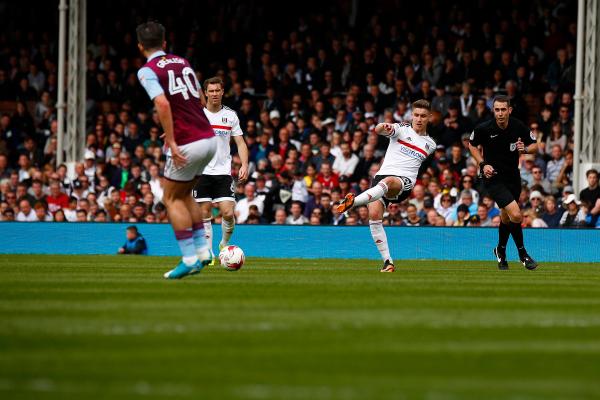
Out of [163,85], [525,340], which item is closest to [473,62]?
[163,85]

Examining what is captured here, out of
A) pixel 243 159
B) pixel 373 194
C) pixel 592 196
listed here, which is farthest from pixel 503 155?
pixel 592 196

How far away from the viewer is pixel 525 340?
23.3 feet

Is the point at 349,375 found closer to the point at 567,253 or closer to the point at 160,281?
the point at 160,281

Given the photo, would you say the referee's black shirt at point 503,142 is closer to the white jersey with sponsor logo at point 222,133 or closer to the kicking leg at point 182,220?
the white jersey with sponsor logo at point 222,133

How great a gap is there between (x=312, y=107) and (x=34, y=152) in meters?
6.77

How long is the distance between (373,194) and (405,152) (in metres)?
0.90

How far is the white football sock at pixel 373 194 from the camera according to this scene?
14.4 m

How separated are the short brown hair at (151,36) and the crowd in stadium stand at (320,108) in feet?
35.9

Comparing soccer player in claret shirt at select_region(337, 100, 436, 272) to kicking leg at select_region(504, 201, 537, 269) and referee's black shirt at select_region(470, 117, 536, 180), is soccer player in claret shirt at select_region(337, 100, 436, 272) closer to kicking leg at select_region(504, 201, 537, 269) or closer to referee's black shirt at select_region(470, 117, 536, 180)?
referee's black shirt at select_region(470, 117, 536, 180)

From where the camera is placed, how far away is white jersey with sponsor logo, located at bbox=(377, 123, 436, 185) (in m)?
15.1

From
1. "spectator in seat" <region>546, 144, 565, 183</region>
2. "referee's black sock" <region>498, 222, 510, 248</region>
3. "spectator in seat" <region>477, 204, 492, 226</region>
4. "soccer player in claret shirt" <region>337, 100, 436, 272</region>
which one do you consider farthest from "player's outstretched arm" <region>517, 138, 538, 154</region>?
"spectator in seat" <region>546, 144, 565, 183</region>

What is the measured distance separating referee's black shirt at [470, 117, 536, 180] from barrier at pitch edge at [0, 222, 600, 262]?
4.55 meters

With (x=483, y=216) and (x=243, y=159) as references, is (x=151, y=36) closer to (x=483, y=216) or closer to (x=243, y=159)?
(x=243, y=159)

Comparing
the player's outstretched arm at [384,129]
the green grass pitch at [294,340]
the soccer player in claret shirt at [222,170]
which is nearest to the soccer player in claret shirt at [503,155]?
the player's outstretched arm at [384,129]
